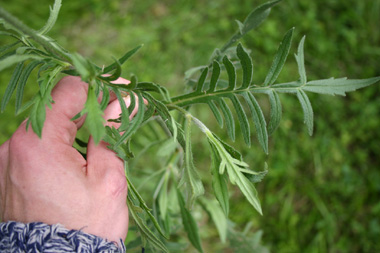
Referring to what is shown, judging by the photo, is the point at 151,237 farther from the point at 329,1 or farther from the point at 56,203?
the point at 329,1

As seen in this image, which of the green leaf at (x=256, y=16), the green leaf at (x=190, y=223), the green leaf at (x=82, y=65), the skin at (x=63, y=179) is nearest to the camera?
the green leaf at (x=82, y=65)

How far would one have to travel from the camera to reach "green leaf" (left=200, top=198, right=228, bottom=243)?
67.2 inches

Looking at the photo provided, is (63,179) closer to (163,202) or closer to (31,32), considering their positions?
(31,32)

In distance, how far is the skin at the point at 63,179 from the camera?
0.88m

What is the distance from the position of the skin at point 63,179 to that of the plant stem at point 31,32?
160 mm

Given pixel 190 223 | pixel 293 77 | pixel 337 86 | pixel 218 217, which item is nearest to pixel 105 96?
pixel 337 86

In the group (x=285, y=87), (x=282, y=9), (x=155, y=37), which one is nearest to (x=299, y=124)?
(x=282, y=9)

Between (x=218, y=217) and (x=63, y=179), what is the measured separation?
3.28ft

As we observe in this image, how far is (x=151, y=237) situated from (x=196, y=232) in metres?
0.42

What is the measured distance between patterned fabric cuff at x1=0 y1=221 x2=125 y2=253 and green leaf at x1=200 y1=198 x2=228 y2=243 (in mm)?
905

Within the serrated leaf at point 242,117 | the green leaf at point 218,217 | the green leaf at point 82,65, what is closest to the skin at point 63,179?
the green leaf at point 82,65

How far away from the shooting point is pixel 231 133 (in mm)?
1083

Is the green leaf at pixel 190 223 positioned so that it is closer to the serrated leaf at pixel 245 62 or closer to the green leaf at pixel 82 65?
the serrated leaf at pixel 245 62

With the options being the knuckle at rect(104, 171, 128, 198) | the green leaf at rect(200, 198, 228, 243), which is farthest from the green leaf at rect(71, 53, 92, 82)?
the green leaf at rect(200, 198, 228, 243)
